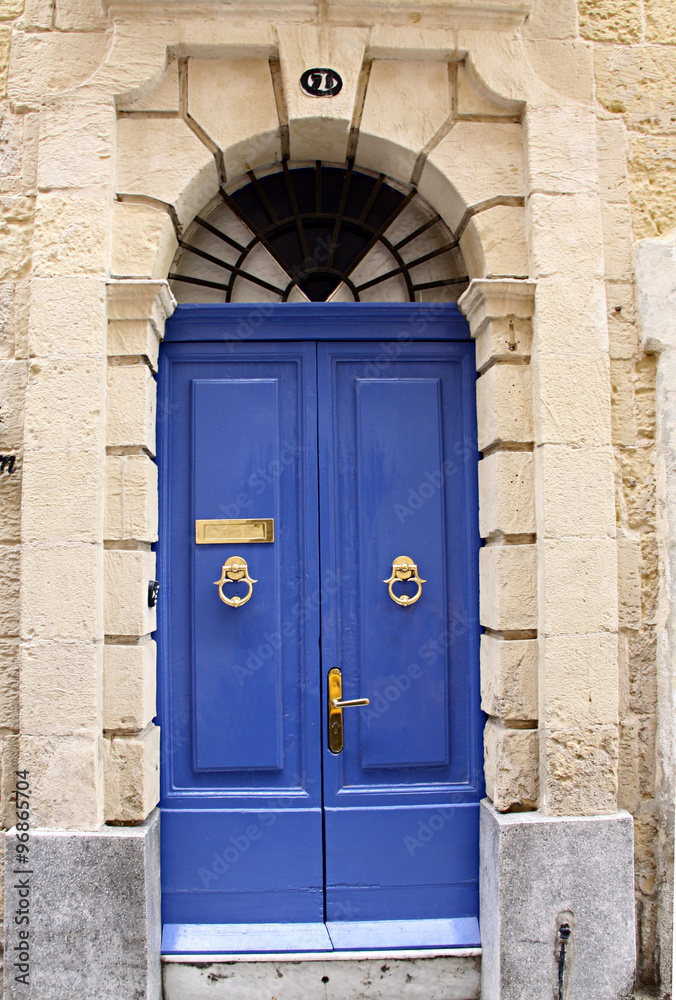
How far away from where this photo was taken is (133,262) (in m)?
2.66

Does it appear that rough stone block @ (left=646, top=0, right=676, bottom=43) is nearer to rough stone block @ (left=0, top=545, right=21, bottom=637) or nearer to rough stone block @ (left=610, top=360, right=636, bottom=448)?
rough stone block @ (left=610, top=360, right=636, bottom=448)

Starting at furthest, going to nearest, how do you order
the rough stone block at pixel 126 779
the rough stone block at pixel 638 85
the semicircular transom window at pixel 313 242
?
the semicircular transom window at pixel 313 242 → the rough stone block at pixel 638 85 → the rough stone block at pixel 126 779

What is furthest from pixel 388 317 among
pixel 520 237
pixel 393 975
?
pixel 393 975

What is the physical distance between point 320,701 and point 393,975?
1.15 metres

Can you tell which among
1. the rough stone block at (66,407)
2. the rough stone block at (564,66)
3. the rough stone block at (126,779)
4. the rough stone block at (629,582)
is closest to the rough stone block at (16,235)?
the rough stone block at (66,407)

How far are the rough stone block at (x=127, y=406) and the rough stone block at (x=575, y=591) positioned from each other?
179cm

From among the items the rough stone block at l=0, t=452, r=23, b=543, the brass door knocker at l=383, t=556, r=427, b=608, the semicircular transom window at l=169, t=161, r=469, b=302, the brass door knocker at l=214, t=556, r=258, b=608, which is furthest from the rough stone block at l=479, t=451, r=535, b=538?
the rough stone block at l=0, t=452, r=23, b=543

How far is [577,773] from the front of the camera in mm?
2521

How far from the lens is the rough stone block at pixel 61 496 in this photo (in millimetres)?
2516

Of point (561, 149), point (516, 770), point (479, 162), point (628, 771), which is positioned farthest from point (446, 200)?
point (628, 771)

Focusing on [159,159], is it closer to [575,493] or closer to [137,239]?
[137,239]

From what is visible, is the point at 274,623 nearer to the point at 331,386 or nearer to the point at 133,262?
the point at 331,386

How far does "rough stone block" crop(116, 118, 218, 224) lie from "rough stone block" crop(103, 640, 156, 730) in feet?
6.47

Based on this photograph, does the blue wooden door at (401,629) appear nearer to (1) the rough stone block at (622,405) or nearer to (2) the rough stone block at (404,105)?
(1) the rough stone block at (622,405)
